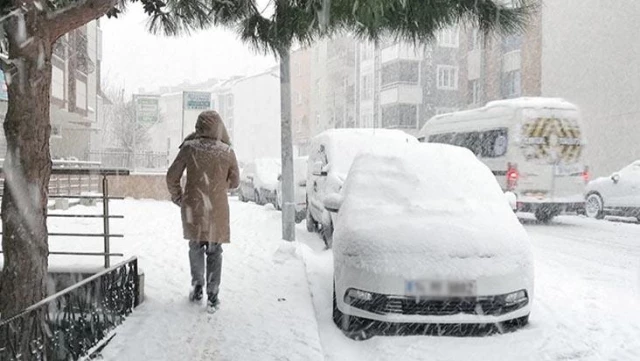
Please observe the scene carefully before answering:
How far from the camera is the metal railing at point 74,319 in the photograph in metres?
3.30

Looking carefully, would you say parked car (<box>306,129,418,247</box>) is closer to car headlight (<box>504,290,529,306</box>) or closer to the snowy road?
the snowy road

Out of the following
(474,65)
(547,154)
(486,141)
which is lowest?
(547,154)

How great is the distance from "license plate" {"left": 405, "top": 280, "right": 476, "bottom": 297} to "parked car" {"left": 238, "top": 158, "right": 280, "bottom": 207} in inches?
532

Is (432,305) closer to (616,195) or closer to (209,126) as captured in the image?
(209,126)

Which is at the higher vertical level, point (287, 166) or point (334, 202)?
point (287, 166)

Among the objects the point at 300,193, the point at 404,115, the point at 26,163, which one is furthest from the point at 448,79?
the point at 26,163

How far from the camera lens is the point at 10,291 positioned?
3852 mm

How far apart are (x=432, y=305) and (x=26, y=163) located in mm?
3109

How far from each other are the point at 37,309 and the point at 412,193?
351 centimetres

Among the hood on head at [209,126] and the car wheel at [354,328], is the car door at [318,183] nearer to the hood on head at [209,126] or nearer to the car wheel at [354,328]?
the hood on head at [209,126]

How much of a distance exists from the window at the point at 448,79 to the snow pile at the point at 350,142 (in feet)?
88.7

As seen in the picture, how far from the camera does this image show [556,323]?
Result: 5398 mm

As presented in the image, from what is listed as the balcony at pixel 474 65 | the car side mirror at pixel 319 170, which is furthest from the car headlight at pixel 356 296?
the balcony at pixel 474 65

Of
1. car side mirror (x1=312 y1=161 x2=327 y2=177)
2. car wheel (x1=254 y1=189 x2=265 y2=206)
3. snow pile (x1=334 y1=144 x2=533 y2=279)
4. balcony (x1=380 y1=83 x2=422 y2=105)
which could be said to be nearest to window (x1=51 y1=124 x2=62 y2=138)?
car wheel (x1=254 y1=189 x2=265 y2=206)
